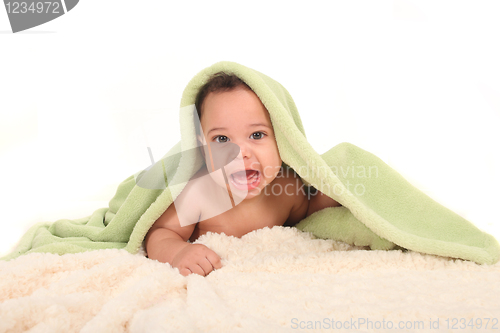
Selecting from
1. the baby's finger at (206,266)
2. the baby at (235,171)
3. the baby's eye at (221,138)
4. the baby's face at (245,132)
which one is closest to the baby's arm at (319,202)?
the baby at (235,171)

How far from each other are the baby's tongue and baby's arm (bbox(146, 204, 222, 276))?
0.20 metres

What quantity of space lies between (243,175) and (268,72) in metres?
1.10

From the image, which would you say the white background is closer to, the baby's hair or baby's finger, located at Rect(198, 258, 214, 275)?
the baby's hair

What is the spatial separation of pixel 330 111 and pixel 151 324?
161 centimetres

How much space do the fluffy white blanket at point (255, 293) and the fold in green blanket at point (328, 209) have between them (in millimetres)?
72

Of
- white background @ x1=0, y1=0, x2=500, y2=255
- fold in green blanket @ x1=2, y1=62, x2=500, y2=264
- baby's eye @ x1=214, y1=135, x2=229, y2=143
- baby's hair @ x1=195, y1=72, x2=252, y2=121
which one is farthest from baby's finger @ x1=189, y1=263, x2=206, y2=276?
white background @ x1=0, y1=0, x2=500, y2=255

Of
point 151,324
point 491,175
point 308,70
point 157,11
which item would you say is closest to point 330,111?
point 308,70

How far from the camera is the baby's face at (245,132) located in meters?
0.89

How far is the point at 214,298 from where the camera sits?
56 centimetres

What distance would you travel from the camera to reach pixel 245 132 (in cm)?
89

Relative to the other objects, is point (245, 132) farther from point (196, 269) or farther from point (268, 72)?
point (268, 72)

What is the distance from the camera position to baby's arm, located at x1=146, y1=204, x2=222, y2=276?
0.71 metres

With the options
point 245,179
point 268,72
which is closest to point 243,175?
point 245,179

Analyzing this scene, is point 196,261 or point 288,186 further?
point 288,186
